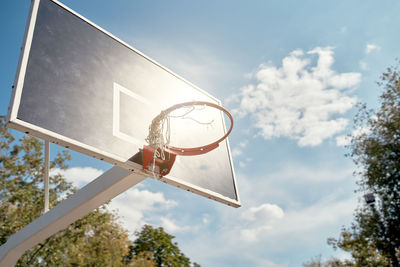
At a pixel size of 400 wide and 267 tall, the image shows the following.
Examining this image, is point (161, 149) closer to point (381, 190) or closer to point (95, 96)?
point (95, 96)

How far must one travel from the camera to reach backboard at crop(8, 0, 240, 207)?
88.0 inches

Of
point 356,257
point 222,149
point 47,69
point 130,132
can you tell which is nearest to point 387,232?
point 356,257

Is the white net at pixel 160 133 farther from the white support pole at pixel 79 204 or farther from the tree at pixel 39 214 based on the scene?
the tree at pixel 39 214

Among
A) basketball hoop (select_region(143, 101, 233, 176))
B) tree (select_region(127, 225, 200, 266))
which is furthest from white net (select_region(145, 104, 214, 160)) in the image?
tree (select_region(127, 225, 200, 266))

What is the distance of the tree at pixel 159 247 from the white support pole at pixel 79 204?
12546 millimetres

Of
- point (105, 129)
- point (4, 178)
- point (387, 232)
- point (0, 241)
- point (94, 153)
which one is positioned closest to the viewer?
point (94, 153)

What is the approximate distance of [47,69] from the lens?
7.97 ft

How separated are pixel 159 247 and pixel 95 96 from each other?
48.4 ft

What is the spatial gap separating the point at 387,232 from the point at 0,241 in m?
13.4

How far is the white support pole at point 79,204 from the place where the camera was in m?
2.95

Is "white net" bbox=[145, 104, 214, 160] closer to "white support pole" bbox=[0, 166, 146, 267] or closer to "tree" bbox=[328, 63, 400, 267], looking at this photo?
"white support pole" bbox=[0, 166, 146, 267]

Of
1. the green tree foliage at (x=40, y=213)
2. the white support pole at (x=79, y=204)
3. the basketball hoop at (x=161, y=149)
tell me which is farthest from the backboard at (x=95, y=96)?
the green tree foliage at (x=40, y=213)

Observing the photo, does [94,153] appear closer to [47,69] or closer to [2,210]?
[47,69]

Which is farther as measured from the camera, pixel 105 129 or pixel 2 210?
pixel 2 210
